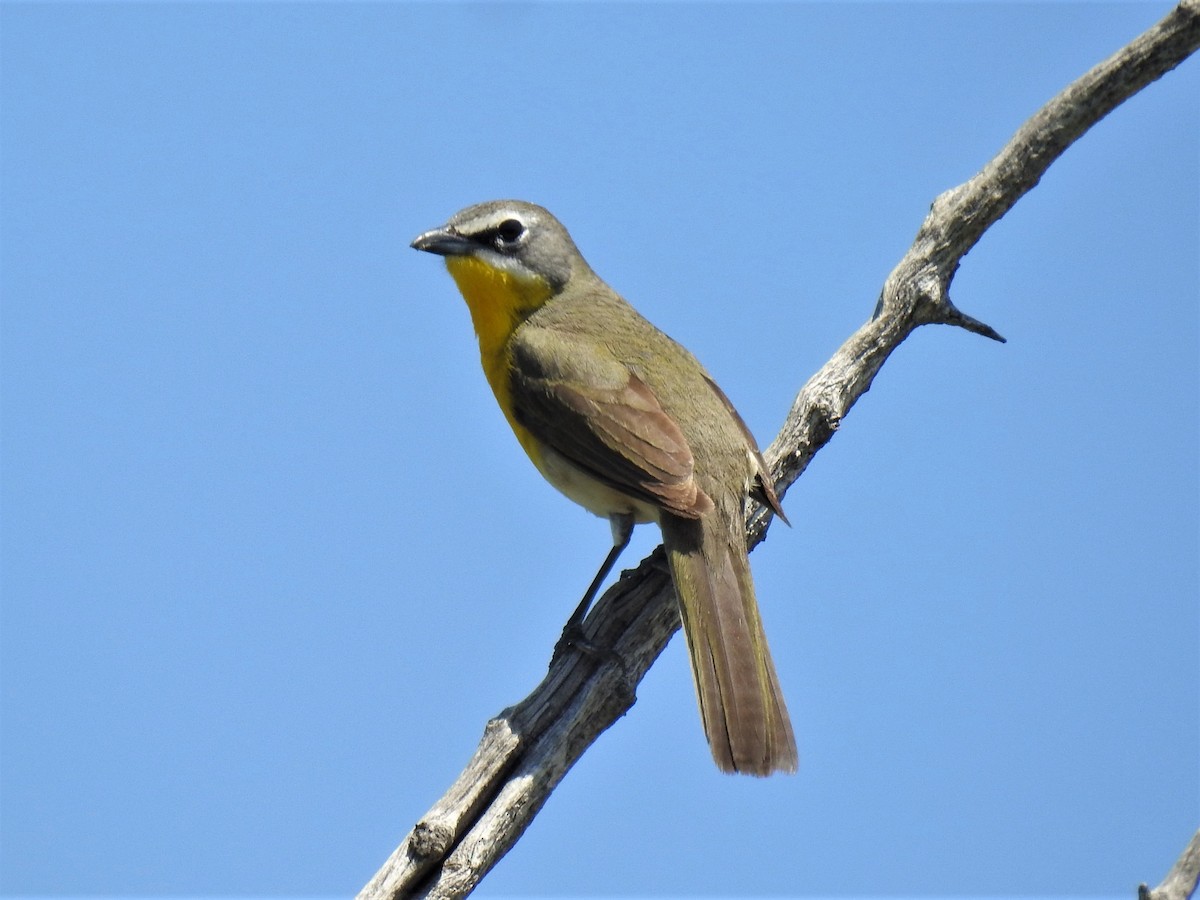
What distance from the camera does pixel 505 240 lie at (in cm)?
785

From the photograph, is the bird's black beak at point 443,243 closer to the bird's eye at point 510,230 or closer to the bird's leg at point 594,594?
the bird's eye at point 510,230

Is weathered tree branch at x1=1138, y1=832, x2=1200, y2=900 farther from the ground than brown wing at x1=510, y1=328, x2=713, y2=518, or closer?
closer

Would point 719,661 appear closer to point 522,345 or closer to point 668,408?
point 668,408

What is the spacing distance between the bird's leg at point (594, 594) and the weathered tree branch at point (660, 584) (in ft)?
0.25

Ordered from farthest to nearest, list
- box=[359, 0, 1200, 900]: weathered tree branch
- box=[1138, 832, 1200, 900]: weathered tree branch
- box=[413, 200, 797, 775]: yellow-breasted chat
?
box=[413, 200, 797, 775]: yellow-breasted chat < box=[359, 0, 1200, 900]: weathered tree branch < box=[1138, 832, 1200, 900]: weathered tree branch

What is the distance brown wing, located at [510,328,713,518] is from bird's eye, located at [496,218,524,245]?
23.5 inches

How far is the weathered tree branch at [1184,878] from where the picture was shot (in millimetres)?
4406

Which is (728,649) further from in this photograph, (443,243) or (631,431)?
(443,243)

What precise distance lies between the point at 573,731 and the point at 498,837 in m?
0.61

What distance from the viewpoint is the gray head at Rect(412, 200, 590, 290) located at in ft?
25.5

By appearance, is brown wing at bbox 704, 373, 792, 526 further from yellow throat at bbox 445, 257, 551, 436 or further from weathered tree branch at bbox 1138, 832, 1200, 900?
weathered tree branch at bbox 1138, 832, 1200, 900

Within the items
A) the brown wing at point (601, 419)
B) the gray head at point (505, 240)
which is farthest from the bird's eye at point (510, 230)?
the brown wing at point (601, 419)

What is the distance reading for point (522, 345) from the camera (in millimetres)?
7559

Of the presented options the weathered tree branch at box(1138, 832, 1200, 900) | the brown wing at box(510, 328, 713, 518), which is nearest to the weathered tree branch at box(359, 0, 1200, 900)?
the brown wing at box(510, 328, 713, 518)
